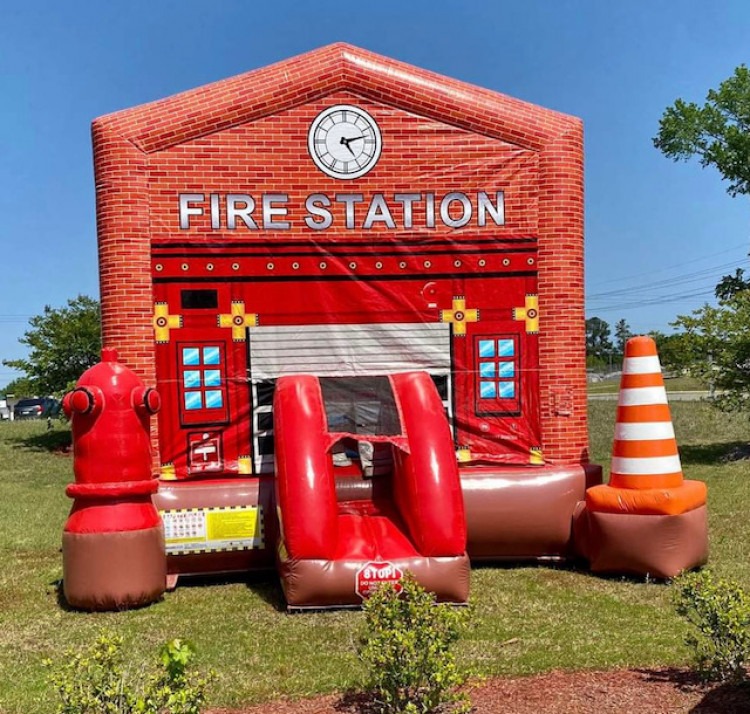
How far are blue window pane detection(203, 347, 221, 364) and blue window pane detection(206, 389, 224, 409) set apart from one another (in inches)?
10.7

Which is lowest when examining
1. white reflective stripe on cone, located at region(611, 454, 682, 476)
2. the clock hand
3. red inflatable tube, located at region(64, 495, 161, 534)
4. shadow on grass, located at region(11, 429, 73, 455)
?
shadow on grass, located at region(11, 429, 73, 455)

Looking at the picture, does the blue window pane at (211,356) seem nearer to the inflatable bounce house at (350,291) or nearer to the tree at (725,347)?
the inflatable bounce house at (350,291)

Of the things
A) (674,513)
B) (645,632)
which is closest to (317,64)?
(674,513)

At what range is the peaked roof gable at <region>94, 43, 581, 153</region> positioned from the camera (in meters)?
7.30

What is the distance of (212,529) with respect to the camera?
6.82m

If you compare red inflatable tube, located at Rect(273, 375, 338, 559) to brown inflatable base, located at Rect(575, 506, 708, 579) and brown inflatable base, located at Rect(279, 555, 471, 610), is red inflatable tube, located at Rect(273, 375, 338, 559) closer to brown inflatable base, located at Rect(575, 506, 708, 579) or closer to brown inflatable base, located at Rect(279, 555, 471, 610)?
brown inflatable base, located at Rect(279, 555, 471, 610)

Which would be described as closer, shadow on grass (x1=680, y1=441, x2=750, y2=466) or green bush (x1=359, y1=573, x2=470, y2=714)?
green bush (x1=359, y1=573, x2=470, y2=714)

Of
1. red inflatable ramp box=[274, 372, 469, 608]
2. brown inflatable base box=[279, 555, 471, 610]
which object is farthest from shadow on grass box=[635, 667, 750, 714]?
red inflatable ramp box=[274, 372, 469, 608]

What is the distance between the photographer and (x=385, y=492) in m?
7.21

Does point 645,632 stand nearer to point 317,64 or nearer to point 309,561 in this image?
point 309,561

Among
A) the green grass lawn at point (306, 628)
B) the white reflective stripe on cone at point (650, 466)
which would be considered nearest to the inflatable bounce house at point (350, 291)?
the white reflective stripe on cone at point (650, 466)

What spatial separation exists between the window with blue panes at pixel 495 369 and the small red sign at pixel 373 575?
2392 millimetres

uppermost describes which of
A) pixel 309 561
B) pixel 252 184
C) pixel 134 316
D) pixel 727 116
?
pixel 727 116

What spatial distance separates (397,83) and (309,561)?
4575 mm
